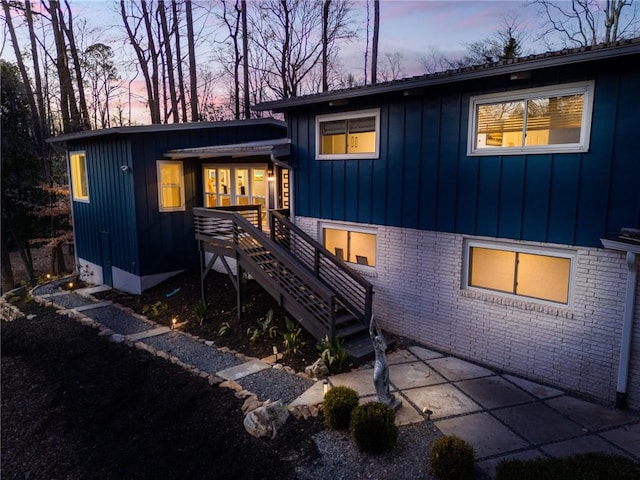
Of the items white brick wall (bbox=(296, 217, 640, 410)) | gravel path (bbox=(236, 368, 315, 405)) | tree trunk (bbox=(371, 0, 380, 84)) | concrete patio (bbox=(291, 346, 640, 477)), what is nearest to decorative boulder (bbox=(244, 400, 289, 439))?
concrete patio (bbox=(291, 346, 640, 477))

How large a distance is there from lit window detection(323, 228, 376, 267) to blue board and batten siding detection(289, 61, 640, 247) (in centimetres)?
38

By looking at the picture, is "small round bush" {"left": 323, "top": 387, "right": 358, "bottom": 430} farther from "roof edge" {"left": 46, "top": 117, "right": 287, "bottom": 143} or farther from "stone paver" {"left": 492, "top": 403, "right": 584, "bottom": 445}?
"roof edge" {"left": 46, "top": 117, "right": 287, "bottom": 143}

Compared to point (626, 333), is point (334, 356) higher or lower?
lower

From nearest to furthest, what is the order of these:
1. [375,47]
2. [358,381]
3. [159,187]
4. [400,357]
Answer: [358,381]
[400,357]
[159,187]
[375,47]

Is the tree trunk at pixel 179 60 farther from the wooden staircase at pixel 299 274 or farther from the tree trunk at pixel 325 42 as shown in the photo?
the wooden staircase at pixel 299 274

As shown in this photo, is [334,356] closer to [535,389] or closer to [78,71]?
[535,389]

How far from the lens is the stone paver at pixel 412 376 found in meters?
6.11

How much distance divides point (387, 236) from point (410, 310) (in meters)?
1.44

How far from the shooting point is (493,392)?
5902mm

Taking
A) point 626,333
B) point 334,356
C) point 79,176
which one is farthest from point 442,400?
point 79,176

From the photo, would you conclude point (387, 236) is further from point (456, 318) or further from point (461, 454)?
point (461, 454)

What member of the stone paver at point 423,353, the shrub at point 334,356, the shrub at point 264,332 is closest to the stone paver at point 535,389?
the stone paver at point 423,353

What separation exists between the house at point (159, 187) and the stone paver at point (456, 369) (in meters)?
5.58

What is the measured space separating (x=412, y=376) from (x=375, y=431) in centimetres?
203
